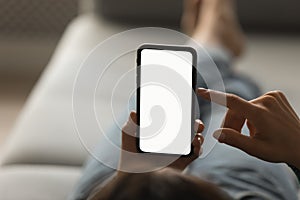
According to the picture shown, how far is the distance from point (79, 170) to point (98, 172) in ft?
0.63

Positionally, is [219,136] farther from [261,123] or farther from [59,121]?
[59,121]

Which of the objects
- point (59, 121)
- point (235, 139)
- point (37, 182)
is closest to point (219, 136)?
point (235, 139)

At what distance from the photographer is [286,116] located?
56 cm

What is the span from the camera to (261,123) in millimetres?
561

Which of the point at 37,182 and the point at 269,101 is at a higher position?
the point at 269,101

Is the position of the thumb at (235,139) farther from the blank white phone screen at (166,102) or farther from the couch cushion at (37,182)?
the couch cushion at (37,182)

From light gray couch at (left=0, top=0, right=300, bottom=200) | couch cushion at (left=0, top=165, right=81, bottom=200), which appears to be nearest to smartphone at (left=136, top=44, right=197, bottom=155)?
light gray couch at (left=0, top=0, right=300, bottom=200)

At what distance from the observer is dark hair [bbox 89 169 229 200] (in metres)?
0.59

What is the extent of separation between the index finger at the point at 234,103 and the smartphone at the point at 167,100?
0.04 feet

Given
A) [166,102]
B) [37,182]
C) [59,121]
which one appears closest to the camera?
[166,102]

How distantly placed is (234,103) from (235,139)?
3cm

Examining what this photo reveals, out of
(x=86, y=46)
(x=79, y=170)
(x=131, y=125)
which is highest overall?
(x=131, y=125)

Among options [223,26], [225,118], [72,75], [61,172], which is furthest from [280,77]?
[225,118]

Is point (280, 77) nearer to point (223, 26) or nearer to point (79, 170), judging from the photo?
point (223, 26)
